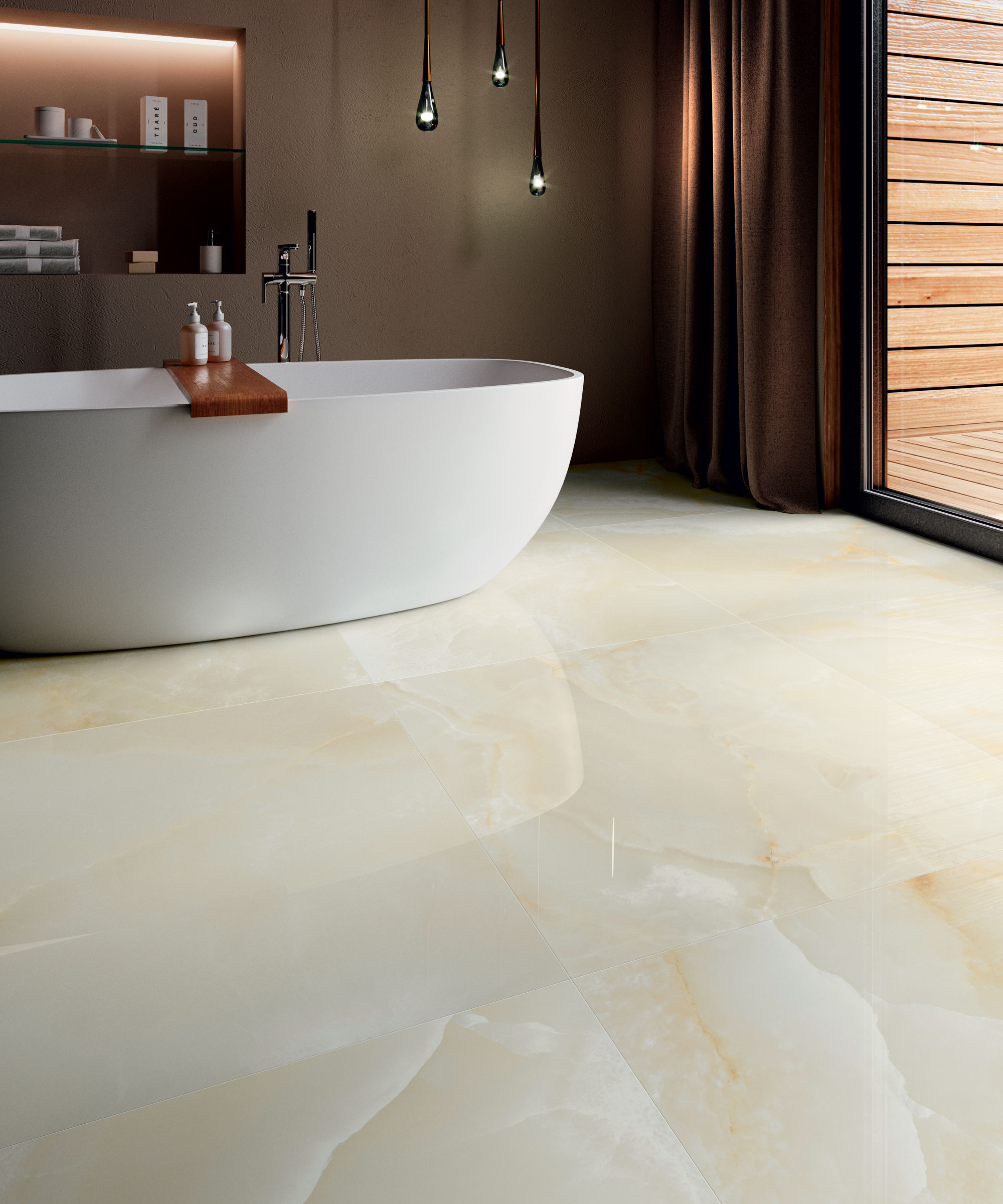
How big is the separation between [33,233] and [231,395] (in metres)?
2.01

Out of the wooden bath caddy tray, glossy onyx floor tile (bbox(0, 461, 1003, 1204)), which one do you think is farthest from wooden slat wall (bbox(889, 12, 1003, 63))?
the wooden bath caddy tray

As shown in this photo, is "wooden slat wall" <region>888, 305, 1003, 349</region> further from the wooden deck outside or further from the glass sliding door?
the wooden deck outside

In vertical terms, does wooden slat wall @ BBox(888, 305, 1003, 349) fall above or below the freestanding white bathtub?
above

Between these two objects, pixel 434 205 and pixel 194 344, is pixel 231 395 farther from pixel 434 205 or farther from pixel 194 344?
pixel 434 205

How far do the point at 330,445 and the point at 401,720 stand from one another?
0.69 m

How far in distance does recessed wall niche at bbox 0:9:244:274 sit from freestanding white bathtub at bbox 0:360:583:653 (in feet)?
6.04

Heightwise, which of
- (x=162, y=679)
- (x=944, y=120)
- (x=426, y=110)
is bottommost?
(x=162, y=679)

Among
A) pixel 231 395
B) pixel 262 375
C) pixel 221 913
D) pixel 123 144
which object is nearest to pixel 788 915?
pixel 221 913

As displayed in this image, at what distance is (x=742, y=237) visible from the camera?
3705mm

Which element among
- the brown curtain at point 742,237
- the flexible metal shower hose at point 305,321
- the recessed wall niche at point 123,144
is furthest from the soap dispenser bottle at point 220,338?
the brown curtain at point 742,237

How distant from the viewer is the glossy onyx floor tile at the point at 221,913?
1.12 meters

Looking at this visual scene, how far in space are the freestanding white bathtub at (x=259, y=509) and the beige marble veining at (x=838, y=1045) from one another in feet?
4.56

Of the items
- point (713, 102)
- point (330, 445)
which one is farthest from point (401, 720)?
point (713, 102)

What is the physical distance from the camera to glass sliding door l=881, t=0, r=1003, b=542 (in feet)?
9.82
